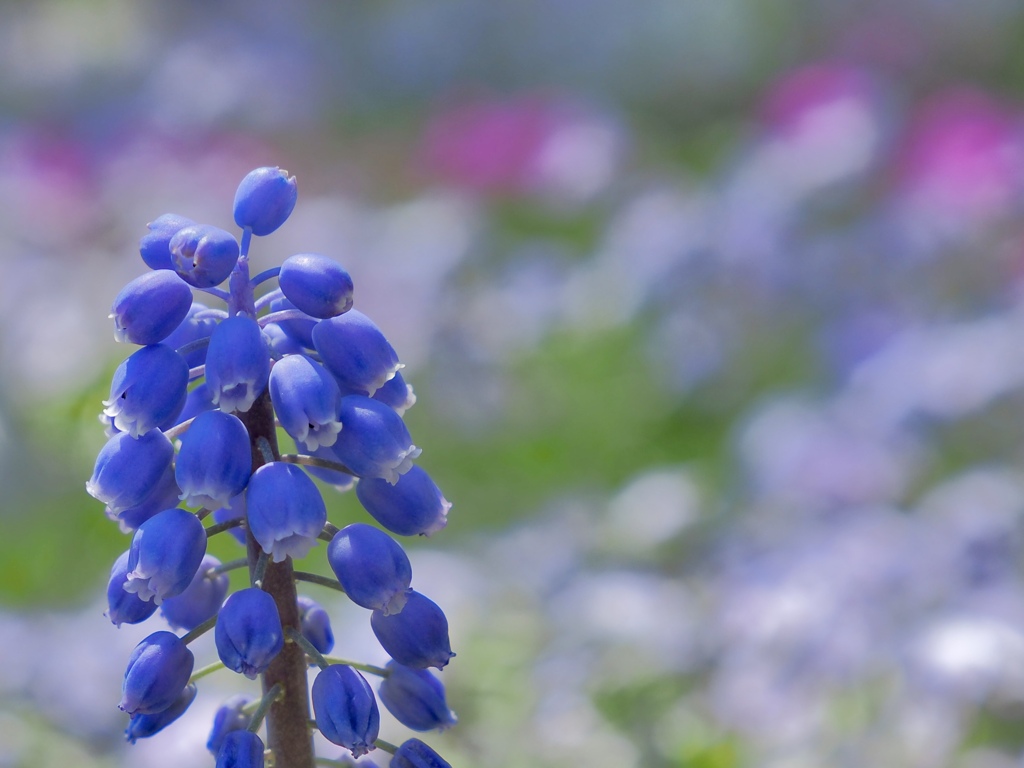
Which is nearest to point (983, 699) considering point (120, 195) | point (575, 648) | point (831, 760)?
point (831, 760)

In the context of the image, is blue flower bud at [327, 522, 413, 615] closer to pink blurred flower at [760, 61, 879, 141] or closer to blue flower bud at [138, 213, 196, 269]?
blue flower bud at [138, 213, 196, 269]

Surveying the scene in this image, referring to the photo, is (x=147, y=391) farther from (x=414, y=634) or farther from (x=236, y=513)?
(x=414, y=634)

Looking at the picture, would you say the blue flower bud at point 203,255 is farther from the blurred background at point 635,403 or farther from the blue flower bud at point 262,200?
the blurred background at point 635,403

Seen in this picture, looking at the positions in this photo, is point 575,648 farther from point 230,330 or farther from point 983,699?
point 230,330

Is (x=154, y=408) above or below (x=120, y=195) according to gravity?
below

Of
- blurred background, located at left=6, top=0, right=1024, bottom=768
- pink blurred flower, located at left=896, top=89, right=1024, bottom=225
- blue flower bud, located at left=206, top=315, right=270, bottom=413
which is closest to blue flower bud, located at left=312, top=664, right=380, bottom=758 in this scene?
blue flower bud, located at left=206, top=315, right=270, bottom=413
